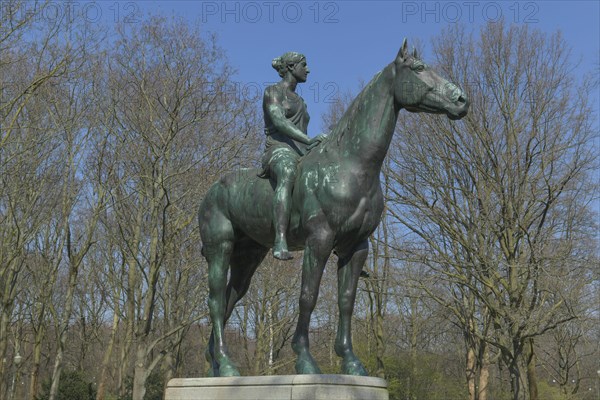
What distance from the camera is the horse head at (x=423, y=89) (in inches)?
254

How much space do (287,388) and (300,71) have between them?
332cm

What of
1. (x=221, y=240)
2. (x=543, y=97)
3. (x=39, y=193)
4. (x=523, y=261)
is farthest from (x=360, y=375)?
(x=39, y=193)

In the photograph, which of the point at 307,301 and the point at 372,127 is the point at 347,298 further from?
the point at 372,127

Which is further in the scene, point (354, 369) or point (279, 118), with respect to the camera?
point (279, 118)

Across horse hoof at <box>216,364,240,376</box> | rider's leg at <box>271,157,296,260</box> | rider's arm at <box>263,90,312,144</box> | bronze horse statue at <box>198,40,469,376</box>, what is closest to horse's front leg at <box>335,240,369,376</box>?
bronze horse statue at <box>198,40,469,376</box>

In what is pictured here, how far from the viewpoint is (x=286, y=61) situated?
7.32 metres

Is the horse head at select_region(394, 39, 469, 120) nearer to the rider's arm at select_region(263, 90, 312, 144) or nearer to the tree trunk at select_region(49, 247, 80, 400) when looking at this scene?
the rider's arm at select_region(263, 90, 312, 144)

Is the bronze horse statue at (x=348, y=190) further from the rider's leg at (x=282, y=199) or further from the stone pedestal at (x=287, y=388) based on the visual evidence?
the stone pedestal at (x=287, y=388)

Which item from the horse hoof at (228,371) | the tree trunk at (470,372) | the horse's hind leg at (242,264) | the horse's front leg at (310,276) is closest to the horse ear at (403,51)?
the horse's front leg at (310,276)

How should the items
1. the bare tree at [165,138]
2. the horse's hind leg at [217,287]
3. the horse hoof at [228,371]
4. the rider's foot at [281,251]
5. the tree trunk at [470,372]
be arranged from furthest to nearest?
the tree trunk at [470,372]
the bare tree at [165,138]
the horse's hind leg at [217,287]
the horse hoof at [228,371]
the rider's foot at [281,251]

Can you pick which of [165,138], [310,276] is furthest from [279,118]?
[165,138]

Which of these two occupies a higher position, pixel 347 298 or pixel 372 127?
pixel 372 127

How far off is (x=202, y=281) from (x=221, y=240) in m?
16.1

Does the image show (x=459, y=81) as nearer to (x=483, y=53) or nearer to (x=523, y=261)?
(x=483, y=53)
